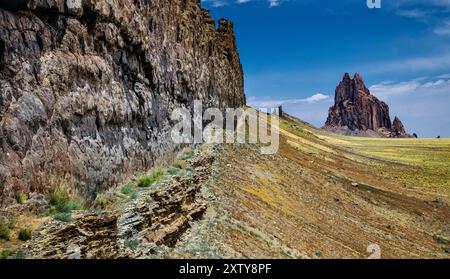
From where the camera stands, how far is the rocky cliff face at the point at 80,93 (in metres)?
8.62

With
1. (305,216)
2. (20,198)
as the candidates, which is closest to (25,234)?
(20,198)

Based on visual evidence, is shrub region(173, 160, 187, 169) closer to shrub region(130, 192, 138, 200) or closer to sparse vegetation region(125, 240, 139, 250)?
shrub region(130, 192, 138, 200)

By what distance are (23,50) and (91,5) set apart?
3.18 metres

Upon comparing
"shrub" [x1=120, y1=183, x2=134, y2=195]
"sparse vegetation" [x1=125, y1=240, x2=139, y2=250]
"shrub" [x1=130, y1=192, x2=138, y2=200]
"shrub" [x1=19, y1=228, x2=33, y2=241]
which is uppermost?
"shrub" [x1=120, y1=183, x2=134, y2=195]

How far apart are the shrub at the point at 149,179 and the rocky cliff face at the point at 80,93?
0.56 meters

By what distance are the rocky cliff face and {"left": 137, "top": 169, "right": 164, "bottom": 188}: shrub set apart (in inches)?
21.9

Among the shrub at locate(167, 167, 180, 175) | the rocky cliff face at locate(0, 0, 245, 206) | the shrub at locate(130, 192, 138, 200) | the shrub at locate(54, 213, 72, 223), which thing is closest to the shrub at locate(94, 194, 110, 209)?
the rocky cliff face at locate(0, 0, 245, 206)

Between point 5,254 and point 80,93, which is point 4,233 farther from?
point 80,93

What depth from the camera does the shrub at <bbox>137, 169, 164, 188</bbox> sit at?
1352cm

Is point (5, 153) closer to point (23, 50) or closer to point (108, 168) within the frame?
point (23, 50)

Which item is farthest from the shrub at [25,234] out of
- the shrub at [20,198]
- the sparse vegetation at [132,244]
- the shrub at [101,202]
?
the shrub at [101,202]

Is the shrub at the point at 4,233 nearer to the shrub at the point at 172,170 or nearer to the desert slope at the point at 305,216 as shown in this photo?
the desert slope at the point at 305,216

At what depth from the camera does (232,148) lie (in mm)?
28438
